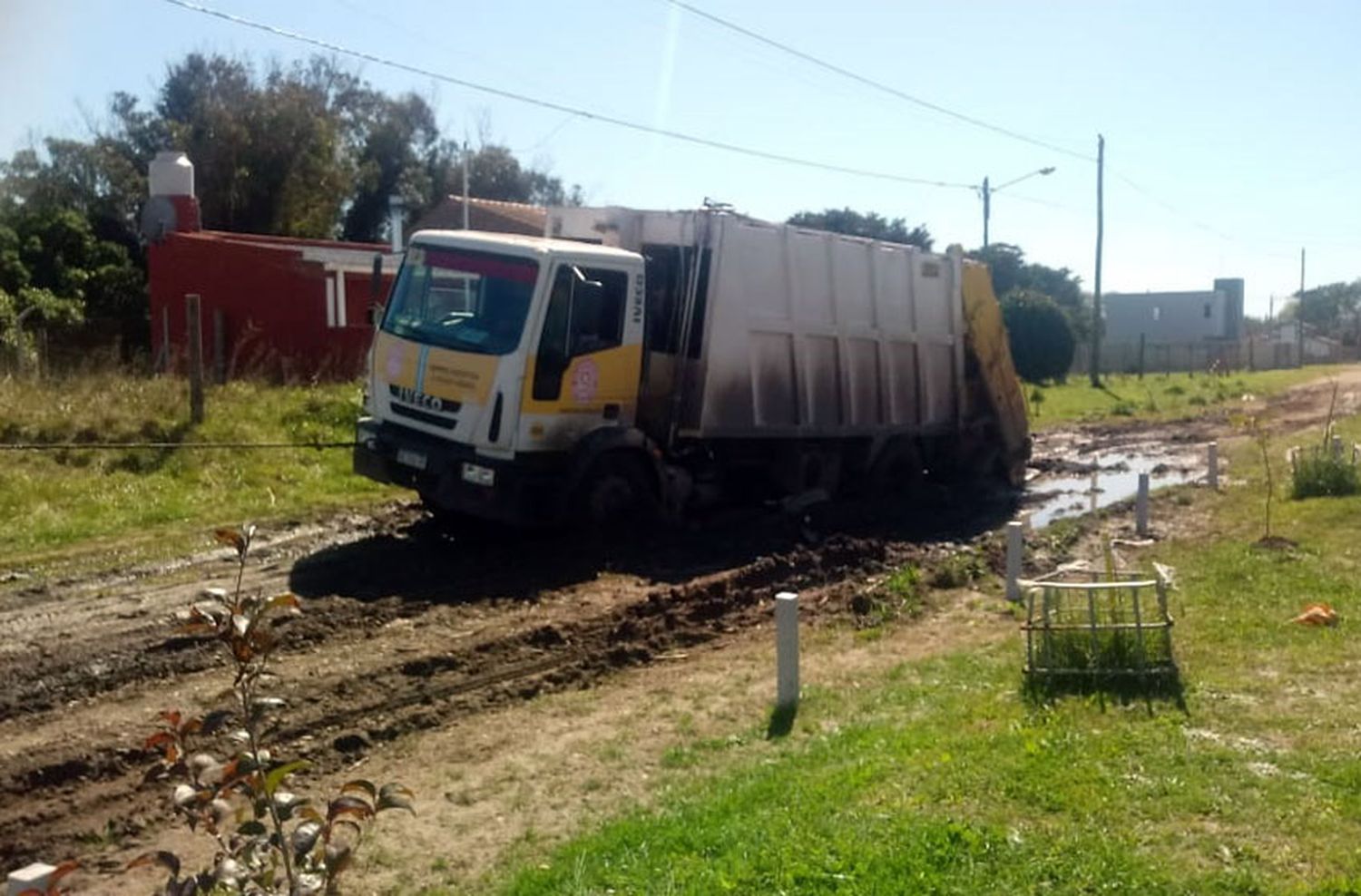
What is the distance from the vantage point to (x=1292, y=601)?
1121 centimetres

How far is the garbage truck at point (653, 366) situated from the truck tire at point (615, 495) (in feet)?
0.06

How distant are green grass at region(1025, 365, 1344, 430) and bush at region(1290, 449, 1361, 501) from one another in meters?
13.3

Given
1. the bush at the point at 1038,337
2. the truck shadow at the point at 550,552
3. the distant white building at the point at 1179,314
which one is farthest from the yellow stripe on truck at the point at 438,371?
the distant white building at the point at 1179,314

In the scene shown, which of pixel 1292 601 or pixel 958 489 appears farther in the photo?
pixel 958 489

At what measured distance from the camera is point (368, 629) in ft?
34.0

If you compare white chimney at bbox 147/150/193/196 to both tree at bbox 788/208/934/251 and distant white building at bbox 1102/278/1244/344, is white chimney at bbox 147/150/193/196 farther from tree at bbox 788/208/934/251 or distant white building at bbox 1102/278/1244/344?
distant white building at bbox 1102/278/1244/344

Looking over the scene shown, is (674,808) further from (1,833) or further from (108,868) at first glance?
(1,833)

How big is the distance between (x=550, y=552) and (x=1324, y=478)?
984 cm

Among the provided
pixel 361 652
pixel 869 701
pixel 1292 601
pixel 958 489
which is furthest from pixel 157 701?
pixel 958 489

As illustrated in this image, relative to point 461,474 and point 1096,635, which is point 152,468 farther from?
point 1096,635

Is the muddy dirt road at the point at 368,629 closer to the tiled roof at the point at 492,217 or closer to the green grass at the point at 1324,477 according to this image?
the green grass at the point at 1324,477

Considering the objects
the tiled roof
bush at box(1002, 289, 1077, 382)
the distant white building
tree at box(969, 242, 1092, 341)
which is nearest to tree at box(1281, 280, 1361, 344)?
the distant white building

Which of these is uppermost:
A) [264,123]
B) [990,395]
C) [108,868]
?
[264,123]

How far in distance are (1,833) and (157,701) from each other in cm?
189
